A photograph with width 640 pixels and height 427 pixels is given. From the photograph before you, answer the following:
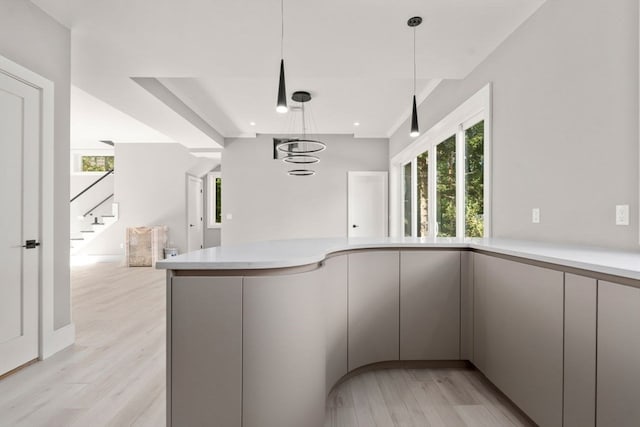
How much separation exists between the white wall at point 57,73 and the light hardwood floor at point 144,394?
1.76ft

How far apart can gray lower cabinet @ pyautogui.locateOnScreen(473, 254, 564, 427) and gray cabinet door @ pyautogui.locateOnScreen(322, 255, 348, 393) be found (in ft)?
2.84

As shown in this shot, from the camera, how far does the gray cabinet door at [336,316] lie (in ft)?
6.40

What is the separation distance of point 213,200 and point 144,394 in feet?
27.5

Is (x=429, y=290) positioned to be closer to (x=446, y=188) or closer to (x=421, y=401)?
(x=421, y=401)

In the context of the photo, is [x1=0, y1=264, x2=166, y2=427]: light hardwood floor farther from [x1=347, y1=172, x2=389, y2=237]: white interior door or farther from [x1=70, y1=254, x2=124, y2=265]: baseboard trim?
[x1=70, y1=254, x2=124, y2=265]: baseboard trim

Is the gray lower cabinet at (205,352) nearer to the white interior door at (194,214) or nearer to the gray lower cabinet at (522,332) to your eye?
the gray lower cabinet at (522,332)

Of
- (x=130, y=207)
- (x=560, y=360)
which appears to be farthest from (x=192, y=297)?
(x=130, y=207)

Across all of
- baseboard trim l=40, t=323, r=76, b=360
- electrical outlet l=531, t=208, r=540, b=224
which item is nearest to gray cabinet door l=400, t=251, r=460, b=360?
electrical outlet l=531, t=208, r=540, b=224

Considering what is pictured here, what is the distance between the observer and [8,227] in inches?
90.4

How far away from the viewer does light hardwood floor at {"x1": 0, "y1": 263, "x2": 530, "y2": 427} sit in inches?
70.1

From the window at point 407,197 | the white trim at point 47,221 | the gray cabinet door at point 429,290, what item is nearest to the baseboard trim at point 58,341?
the white trim at point 47,221

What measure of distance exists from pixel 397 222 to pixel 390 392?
5235 millimetres

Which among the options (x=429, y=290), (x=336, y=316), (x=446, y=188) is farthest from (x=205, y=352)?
(x=446, y=188)

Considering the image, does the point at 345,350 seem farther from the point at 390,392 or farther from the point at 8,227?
the point at 8,227
